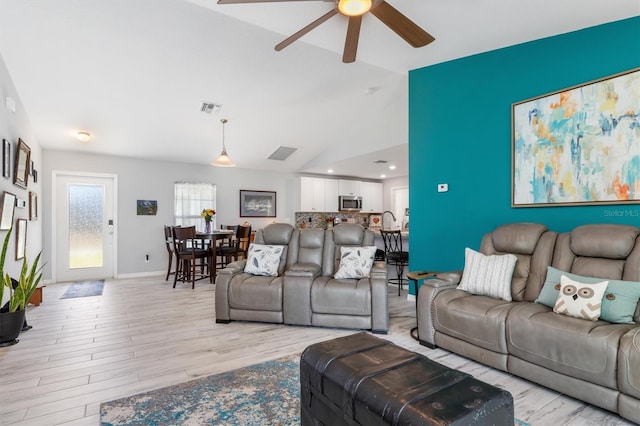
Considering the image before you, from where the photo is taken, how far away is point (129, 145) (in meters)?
5.76

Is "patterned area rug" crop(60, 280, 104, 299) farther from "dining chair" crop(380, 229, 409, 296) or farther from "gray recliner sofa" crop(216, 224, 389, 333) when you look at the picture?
"dining chair" crop(380, 229, 409, 296)

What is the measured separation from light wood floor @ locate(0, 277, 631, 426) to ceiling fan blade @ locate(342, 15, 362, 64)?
2.59 meters

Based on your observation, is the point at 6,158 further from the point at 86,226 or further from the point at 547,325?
the point at 547,325

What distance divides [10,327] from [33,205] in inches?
94.1

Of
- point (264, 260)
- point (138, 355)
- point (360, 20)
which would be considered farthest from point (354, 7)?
point (138, 355)

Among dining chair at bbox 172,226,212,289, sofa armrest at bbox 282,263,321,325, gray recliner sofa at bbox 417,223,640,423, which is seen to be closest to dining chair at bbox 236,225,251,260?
dining chair at bbox 172,226,212,289

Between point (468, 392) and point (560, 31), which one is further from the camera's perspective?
point (560, 31)

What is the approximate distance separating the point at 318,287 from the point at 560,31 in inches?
133

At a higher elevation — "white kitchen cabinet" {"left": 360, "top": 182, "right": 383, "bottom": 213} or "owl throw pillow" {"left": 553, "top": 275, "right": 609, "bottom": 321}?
"white kitchen cabinet" {"left": 360, "top": 182, "right": 383, "bottom": 213}

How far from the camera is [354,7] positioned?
215 cm

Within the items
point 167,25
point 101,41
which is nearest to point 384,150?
point 167,25

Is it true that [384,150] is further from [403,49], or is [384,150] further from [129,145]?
[129,145]

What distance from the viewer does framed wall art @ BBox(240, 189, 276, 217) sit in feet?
25.0

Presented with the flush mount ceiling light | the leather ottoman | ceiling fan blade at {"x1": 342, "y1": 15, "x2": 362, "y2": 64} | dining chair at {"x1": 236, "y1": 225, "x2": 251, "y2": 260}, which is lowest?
the leather ottoman
